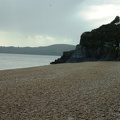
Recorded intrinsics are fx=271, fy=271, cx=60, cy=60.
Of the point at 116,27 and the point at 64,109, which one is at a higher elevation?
the point at 116,27

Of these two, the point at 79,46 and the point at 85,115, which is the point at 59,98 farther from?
the point at 79,46

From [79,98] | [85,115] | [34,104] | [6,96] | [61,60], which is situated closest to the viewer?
[85,115]

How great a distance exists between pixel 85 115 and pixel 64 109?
54.8 inches

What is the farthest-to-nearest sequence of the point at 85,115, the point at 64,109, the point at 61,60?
the point at 61,60 < the point at 64,109 < the point at 85,115

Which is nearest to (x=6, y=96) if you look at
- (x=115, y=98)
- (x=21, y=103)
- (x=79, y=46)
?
(x=21, y=103)

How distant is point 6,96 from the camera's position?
1611 cm

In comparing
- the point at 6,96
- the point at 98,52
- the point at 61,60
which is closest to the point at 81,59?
the point at 98,52

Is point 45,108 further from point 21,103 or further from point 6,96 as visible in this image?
point 6,96

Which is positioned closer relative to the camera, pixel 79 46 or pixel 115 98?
pixel 115 98

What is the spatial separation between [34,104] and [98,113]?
3631mm

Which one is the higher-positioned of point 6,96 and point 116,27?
point 116,27

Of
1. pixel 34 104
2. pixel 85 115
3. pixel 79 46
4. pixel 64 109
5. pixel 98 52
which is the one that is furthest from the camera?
pixel 79 46

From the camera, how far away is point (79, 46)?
10256cm

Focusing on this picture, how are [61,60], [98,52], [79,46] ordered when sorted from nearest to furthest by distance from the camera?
[98,52], [79,46], [61,60]
